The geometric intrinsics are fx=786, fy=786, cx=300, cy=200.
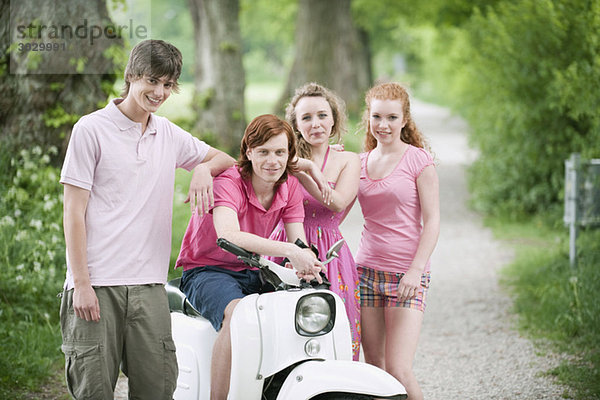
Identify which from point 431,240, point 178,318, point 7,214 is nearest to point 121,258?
point 178,318

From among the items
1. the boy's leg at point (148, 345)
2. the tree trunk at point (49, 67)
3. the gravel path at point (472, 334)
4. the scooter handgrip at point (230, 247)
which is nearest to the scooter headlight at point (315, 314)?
the scooter handgrip at point (230, 247)

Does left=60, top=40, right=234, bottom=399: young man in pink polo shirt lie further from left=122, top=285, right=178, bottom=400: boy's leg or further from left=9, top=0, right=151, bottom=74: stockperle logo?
left=9, top=0, right=151, bottom=74: stockperle logo

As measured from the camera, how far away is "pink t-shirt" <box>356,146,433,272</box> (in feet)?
A: 13.1

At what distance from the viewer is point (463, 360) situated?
19.8 feet

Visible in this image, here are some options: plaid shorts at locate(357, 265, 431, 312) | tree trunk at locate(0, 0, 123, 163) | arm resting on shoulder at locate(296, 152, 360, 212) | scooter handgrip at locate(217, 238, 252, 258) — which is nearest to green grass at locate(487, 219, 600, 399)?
plaid shorts at locate(357, 265, 431, 312)

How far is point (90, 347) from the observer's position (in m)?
3.17

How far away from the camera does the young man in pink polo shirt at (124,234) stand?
10.2 feet

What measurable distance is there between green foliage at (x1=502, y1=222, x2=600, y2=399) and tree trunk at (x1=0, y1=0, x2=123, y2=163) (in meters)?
4.28

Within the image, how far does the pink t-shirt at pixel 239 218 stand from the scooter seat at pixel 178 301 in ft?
0.74

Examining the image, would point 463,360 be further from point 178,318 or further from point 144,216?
point 144,216

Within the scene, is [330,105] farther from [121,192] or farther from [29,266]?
[29,266]

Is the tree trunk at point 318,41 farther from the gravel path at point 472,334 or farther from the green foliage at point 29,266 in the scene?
the green foliage at point 29,266

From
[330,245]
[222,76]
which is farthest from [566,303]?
[222,76]

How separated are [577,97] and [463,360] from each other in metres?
3.61
